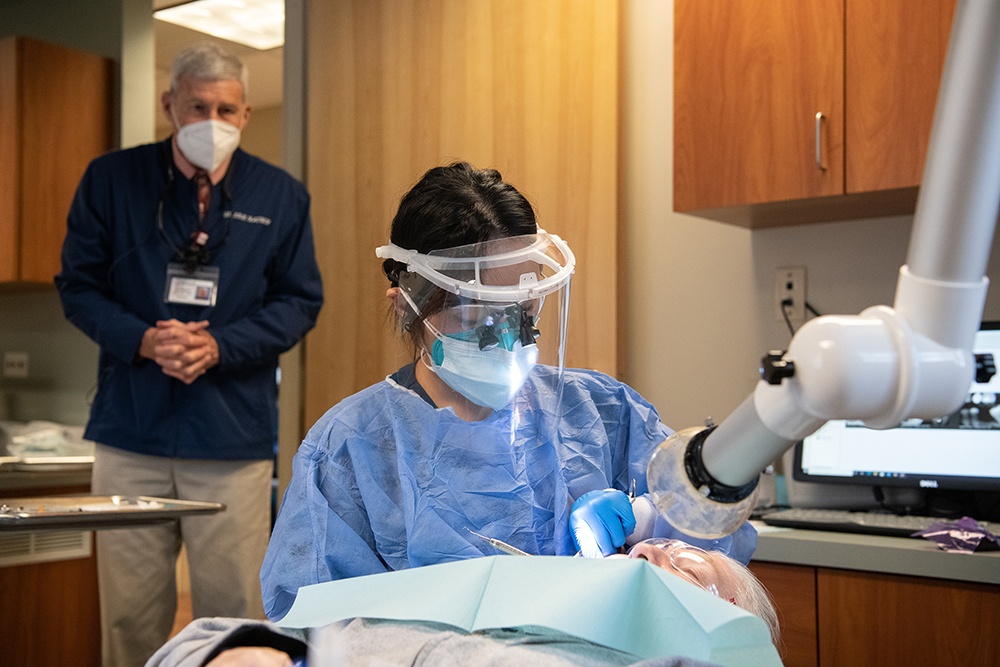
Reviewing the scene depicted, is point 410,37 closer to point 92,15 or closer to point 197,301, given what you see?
point 197,301

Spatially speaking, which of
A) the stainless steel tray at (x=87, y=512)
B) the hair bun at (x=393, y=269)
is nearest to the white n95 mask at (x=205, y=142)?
the stainless steel tray at (x=87, y=512)

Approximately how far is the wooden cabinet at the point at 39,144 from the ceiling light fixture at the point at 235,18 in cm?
96

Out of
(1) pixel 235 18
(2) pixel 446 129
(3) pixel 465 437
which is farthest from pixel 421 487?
(1) pixel 235 18

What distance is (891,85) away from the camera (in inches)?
85.4

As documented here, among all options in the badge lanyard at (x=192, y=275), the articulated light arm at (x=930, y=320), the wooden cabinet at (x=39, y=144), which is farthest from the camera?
the wooden cabinet at (x=39, y=144)

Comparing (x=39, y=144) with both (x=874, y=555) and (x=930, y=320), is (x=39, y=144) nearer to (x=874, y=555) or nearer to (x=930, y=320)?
(x=874, y=555)

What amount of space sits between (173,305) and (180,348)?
0.21 m

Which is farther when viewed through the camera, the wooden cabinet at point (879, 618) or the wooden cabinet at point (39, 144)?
the wooden cabinet at point (39, 144)

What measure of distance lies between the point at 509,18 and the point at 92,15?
2181 millimetres

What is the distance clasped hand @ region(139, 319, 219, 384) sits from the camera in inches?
99.0

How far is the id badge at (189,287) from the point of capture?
8.72 ft

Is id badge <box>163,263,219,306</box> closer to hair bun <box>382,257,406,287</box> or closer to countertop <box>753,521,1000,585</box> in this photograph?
hair bun <box>382,257,406,287</box>

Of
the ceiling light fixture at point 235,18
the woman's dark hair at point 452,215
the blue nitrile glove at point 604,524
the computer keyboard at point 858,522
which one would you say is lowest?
the computer keyboard at point 858,522

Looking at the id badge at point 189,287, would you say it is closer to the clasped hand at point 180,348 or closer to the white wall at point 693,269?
the clasped hand at point 180,348
